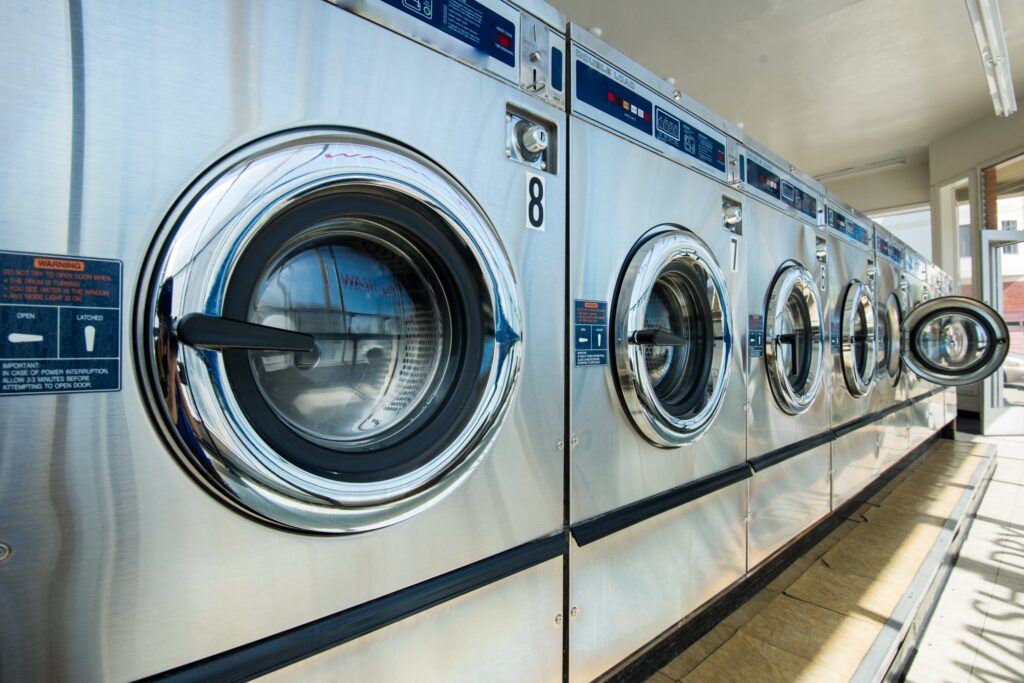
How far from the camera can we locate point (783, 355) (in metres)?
1.93

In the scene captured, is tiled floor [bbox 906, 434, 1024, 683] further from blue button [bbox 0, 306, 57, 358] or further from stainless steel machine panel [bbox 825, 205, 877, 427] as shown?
blue button [bbox 0, 306, 57, 358]

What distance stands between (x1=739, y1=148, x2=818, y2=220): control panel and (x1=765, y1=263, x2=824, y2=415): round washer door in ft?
0.95

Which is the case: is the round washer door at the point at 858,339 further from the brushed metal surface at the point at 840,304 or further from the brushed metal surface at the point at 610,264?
the brushed metal surface at the point at 610,264

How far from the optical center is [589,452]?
117 centimetres

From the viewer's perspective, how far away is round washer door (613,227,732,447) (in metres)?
1.23

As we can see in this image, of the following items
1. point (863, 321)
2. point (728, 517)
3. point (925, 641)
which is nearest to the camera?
point (728, 517)

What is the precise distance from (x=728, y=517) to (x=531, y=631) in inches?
36.7

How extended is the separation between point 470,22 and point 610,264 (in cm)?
59

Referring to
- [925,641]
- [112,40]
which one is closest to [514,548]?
[112,40]

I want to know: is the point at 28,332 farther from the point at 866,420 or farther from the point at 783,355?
the point at 866,420

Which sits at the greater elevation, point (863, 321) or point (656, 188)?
point (656, 188)

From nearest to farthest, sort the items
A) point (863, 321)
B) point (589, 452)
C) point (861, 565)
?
point (589, 452) → point (861, 565) → point (863, 321)

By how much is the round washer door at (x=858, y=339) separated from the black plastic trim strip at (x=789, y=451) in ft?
→ 1.36

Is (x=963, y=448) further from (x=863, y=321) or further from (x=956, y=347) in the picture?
(x=863, y=321)
